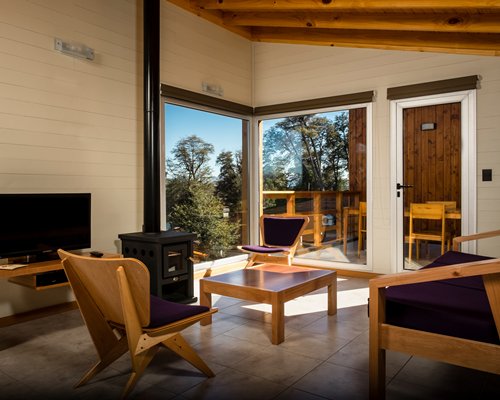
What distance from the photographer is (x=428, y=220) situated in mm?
4582

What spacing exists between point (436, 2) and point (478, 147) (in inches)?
68.0

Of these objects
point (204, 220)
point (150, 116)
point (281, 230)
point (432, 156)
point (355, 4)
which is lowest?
point (281, 230)

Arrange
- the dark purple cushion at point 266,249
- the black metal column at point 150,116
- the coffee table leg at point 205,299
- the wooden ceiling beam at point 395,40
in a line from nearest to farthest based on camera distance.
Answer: the coffee table leg at point 205,299
the black metal column at point 150,116
the wooden ceiling beam at point 395,40
the dark purple cushion at point 266,249

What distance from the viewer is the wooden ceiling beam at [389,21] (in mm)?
3541

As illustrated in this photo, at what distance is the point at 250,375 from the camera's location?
2391mm

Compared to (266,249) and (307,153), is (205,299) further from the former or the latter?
(307,153)

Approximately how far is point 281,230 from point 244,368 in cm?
257

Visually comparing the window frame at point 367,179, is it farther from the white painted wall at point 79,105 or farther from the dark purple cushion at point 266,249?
the white painted wall at point 79,105

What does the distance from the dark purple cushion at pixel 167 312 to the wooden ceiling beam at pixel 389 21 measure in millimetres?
3168

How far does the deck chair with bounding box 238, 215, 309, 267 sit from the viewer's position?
469 centimetres

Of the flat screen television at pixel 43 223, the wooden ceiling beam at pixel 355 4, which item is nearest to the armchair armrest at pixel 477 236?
Answer: the wooden ceiling beam at pixel 355 4

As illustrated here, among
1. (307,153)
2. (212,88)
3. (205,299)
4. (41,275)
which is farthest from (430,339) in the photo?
(212,88)

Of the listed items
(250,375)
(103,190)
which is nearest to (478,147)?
(250,375)

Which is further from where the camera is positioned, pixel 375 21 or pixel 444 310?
pixel 375 21
